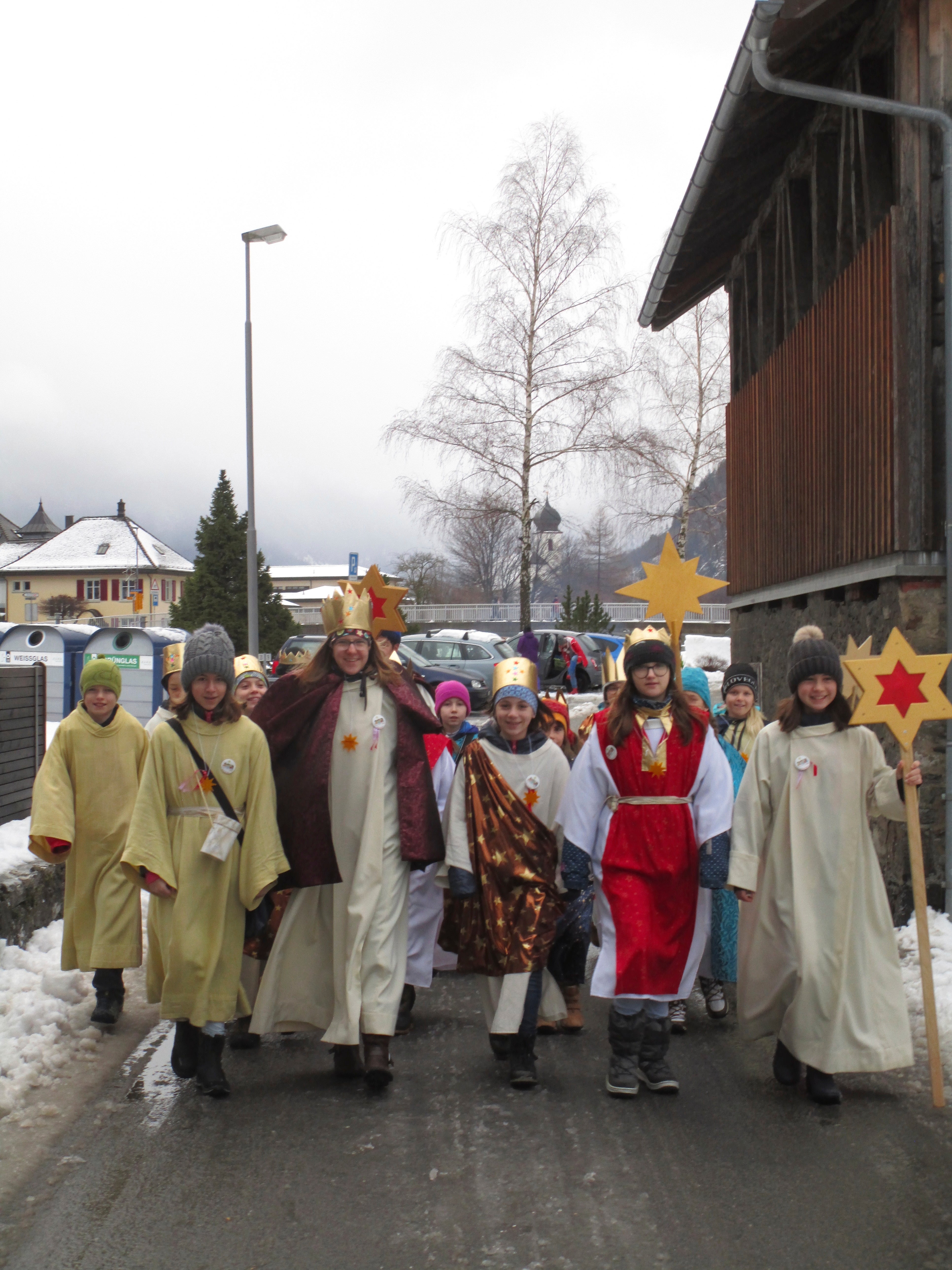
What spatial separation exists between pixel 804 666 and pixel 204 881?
2631 millimetres

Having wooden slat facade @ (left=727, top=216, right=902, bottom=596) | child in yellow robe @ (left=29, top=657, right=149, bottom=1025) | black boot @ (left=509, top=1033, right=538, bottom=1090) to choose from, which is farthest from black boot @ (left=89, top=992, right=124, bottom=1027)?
wooden slat facade @ (left=727, top=216, right=902, bottom=596)

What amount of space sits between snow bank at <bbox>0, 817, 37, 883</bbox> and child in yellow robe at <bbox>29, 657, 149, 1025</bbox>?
2.31ft

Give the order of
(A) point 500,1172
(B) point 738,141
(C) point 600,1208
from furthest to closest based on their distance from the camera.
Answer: (B) point 738,141 < (A) point 500,1172 < (C) point 600,1208

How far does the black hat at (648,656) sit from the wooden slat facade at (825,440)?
3.06m

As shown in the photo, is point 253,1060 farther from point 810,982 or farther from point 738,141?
point 738,141

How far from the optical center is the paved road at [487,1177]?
3473 mm

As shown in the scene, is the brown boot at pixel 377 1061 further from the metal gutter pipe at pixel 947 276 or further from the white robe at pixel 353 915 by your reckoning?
the metal gutter pipe at pixel 947 276

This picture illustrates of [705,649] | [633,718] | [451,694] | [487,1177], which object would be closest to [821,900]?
[633,718]

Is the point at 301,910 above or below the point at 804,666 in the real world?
below

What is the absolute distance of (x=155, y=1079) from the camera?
5.01 meters

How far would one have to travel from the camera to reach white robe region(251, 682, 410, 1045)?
16.4 feet

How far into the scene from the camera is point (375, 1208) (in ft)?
12.3

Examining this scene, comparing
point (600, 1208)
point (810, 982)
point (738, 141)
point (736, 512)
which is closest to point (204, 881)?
point (600, 1208)

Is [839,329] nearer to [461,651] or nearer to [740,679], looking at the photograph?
[740,679]
